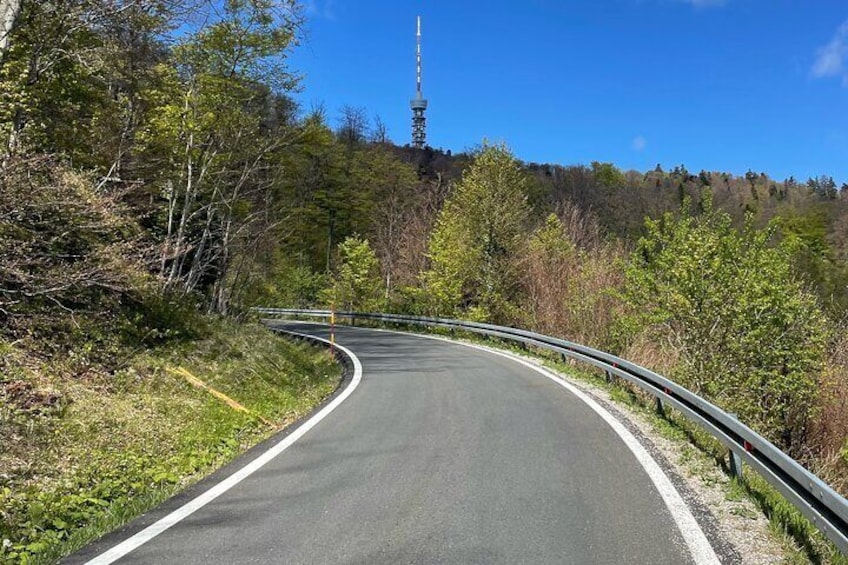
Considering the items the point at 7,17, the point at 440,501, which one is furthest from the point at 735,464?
the point at 7,17

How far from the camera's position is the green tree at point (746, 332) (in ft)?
39.5

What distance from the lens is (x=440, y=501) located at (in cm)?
479

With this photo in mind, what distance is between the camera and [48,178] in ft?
27.7

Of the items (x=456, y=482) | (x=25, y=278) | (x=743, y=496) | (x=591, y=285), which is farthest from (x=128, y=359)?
(x=591, y=285)

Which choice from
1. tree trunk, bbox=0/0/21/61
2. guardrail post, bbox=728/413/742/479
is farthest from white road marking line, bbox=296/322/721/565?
tree trunk, bbox=0/0/21/61

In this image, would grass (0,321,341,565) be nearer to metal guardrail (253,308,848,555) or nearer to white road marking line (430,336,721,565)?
white road marking line (430,336,721,565)

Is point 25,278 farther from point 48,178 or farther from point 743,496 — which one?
point 743,496

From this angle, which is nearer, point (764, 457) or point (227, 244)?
point (764, 457)

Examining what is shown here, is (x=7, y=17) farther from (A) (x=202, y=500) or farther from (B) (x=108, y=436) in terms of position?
(A) (x=202, y=500)

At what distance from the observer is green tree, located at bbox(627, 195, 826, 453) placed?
39.5 feet

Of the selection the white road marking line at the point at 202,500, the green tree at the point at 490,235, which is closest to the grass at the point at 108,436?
the white road marking line at the point at 202,500

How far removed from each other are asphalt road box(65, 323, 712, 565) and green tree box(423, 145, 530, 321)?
62.6 feet

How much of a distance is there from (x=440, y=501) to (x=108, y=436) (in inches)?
147

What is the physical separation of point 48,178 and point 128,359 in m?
2.75
